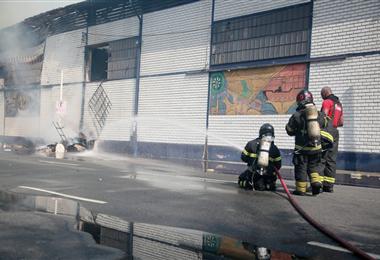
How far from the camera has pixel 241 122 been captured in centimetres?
1434

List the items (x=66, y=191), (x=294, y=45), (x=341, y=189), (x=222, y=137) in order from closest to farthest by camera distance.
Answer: (x=66, y=191) < (x=341, y=189) < (x=294, y=45) < (x=222, y=137)

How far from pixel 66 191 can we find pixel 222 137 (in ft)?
29.8

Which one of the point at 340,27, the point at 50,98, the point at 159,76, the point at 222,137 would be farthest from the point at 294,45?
the point at 50,98

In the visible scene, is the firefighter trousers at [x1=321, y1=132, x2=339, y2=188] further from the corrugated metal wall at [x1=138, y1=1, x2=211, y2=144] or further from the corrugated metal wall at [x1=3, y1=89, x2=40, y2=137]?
the corrugated metal wall at [x1=3, y1=89, x2=40, y2=137]

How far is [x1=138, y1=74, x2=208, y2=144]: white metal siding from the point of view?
1562 cm

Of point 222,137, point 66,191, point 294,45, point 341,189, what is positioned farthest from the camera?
point 222,137

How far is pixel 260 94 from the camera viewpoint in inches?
543

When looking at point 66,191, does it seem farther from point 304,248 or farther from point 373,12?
point 373,12

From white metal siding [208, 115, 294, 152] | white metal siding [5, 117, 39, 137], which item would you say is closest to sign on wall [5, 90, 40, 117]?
white metal siding [5, 117, 39, 137]

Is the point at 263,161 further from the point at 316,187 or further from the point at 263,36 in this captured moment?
the point at 263,36

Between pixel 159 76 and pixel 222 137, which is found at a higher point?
pixel 159 76

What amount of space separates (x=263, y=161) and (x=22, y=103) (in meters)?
21.6

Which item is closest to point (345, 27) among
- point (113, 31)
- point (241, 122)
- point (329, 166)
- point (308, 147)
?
A: point (241, 122)

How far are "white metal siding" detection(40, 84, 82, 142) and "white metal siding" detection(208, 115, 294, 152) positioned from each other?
357 inches
